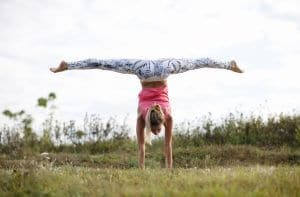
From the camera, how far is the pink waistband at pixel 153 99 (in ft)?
37.9

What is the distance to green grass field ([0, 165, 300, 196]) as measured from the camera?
771 cm

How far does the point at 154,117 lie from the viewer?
11.0m

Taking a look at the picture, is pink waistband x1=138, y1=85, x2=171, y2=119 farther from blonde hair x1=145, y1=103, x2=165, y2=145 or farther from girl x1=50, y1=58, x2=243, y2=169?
blonde hair x1=145, y1=103, x2=165, y2=145

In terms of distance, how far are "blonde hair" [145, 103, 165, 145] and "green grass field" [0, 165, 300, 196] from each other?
134cm

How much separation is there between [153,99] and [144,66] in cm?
60

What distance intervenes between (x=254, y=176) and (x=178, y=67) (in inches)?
132

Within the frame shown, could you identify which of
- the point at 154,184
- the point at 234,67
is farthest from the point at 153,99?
the point at 154,184

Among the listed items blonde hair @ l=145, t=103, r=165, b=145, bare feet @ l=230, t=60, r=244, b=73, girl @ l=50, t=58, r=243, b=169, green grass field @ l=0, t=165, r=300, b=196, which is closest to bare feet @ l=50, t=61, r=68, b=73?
girl @ l=50, t=58, r=243, b=169

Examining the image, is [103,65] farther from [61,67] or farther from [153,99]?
[153,99]

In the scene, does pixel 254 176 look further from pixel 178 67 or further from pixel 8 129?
pixel 8 129

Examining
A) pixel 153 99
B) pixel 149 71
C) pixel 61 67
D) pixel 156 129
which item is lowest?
pixel 156 129

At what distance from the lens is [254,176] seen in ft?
29.0

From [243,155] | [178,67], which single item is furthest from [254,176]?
[243,155]

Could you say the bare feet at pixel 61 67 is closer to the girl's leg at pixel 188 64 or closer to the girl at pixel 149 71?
the girl at pixel 149 71
